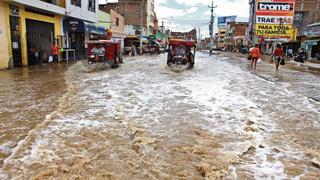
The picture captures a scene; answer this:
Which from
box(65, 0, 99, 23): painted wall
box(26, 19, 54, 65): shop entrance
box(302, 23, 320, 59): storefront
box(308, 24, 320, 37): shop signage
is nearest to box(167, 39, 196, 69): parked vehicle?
box(65, 0, 99, 23): painted wall

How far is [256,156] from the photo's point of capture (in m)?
4.84

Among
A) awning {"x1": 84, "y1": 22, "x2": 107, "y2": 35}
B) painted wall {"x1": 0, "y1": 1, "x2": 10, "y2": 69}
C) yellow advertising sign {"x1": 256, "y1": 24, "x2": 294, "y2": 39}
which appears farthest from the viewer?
yellow advertising sign {"x1": 256, "y1": 24, "x2": 294, "y2": 39}

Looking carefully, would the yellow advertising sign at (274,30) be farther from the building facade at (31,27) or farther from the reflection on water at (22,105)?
the reflection on water at (22,105)

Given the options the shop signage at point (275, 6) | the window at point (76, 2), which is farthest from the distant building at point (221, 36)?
the window at point (76, 2)

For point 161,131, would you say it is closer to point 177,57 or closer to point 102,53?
point 102,53

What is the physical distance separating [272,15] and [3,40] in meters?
45.4

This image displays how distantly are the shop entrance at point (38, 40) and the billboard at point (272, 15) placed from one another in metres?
38.3

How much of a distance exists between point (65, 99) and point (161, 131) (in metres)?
4.13

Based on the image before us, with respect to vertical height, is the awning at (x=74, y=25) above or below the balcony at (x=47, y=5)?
below

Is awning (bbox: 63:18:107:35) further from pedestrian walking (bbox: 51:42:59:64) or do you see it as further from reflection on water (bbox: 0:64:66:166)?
reflection on water (bbox: 0:64:66:166)

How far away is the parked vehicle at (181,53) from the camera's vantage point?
21.3m

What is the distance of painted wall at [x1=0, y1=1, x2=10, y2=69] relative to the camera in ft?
57.2

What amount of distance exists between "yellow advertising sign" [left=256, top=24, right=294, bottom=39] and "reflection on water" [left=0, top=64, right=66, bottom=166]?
44.9 meters

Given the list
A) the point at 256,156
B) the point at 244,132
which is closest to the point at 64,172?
the point at 256,156
